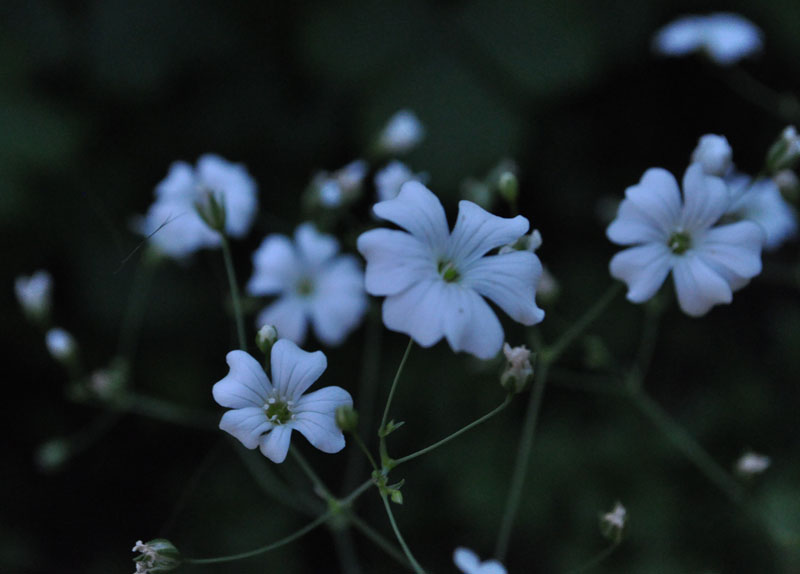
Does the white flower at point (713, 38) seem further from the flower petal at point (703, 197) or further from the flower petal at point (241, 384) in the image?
the flower petal at point (241, 384)

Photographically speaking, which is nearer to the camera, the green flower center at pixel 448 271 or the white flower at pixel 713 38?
the green flower center at pixel 448 271

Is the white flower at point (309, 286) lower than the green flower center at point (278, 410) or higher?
higher

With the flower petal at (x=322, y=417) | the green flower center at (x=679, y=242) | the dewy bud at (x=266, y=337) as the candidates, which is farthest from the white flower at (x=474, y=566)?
the green flower center at (x=679, y=242)

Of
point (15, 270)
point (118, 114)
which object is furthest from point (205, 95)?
point (15, 270)

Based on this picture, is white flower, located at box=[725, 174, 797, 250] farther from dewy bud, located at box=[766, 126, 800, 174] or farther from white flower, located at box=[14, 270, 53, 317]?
white flower, located at box=[14, 270, 53, 317]

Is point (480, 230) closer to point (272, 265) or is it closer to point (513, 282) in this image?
point (513, 282)
